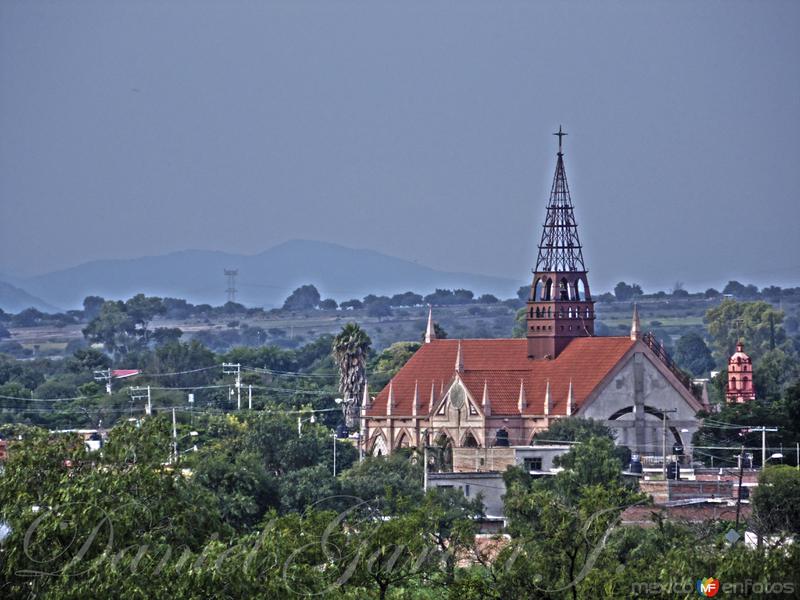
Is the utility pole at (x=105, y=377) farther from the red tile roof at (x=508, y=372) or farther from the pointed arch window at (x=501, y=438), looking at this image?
the pointed arch window at (x=501, y=438)

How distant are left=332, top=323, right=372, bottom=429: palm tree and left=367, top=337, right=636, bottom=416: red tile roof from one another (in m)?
8.93

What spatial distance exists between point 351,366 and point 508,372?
18213mm

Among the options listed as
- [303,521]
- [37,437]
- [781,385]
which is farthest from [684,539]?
[781,385]

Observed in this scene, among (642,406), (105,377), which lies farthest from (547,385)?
(105,377)

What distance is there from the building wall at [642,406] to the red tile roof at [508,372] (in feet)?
2.48

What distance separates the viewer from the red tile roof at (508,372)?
376 feet

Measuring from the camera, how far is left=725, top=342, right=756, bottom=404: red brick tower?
132 metres

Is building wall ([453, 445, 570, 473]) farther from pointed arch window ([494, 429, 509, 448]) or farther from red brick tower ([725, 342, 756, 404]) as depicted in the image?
red brick tower ([725, 342, 756, 404])

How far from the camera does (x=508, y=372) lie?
4675 inches

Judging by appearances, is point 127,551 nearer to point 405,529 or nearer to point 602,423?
point 405,529

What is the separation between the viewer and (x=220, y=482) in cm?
8556

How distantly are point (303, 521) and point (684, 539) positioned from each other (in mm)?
10717

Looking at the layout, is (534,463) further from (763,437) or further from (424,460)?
(763,437)

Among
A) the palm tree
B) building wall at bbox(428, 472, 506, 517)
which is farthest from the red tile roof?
building wall at bbox(428, 472, 506, 517)
